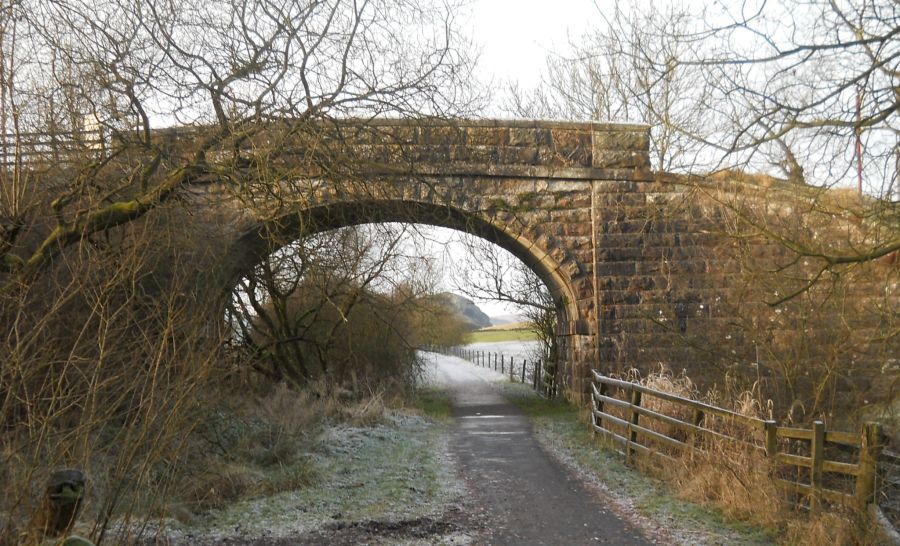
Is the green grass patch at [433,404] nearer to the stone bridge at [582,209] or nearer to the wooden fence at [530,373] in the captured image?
the wooden fence at [530,373]

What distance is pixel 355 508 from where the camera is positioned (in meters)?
7.11

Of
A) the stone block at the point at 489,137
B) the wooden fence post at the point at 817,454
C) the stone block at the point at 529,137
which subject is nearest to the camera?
the wooden fence post at the point at 817,454

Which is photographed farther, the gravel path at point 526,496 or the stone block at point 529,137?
the stone block at point 529,137

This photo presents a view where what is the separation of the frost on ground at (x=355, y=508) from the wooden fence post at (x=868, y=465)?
9.04 ft

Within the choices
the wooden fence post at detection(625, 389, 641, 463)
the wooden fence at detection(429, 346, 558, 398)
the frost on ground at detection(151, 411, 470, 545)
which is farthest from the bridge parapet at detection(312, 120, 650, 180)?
the wooden fence at detection(429, 346, 558, 398)

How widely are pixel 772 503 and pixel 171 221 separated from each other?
5.36m

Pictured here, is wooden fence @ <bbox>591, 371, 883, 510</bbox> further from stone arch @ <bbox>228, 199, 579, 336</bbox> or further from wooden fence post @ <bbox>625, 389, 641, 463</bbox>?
stone arch @ <bbox>228, 199, 579, 336</bbox>

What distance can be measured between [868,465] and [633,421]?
4170 mm

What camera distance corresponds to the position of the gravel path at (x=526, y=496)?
20.3ft

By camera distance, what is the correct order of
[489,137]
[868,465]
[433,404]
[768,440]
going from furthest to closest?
1. [433,404]
2. [489,137]
3. [768,440]
4. [868,465]

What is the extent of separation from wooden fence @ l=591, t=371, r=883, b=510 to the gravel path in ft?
3.36

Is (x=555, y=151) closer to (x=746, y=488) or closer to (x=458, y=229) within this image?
(x=458, y=229)

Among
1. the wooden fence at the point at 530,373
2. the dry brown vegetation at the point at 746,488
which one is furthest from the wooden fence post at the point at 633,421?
the wooden fence at the point at 530,373

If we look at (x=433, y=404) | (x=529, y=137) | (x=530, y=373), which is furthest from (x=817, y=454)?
(x=530, y=373)
